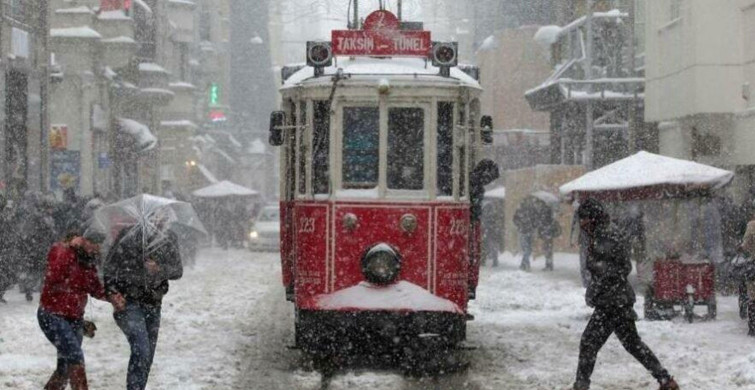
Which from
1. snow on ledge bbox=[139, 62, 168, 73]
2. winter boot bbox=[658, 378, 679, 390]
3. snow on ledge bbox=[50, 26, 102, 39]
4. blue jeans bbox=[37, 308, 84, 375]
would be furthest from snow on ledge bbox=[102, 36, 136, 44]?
winter boot bbox=[658, 378, 679, 390]

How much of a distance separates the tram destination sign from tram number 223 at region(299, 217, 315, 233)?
1659 millimetres

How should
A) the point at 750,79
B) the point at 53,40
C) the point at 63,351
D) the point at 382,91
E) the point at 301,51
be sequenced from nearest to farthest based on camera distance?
the point at 63,351, the point at 382,91, the point at 750,79, the point at 53,40, the point at 301,51

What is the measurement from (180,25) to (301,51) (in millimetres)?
36699

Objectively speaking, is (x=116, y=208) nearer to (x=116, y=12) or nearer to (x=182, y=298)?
(x=182, y=298)

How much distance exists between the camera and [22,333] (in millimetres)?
15789

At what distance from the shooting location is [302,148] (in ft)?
42.5

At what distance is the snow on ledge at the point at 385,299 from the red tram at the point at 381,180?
1.3 inches

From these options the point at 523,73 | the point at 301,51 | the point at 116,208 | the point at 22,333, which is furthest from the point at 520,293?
the point at 301,51

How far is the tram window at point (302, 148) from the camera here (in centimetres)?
1290

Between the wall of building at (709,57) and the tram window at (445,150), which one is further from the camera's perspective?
the wall of building at (709,57)

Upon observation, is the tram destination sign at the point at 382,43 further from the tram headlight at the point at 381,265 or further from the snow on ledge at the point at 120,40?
the snow on ledge at the point at 120,40

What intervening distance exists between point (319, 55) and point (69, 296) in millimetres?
4454

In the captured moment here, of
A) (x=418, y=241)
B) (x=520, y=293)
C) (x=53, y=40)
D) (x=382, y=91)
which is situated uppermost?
(x=53, y=40)

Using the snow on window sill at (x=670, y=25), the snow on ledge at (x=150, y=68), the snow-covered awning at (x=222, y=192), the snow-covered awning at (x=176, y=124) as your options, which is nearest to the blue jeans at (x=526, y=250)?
the snow on window sill at (x=670, y=25)
